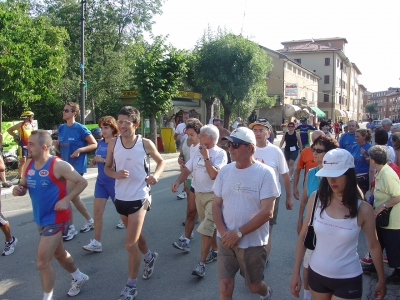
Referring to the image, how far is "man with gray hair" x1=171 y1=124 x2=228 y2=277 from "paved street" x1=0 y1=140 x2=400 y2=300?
38 cm

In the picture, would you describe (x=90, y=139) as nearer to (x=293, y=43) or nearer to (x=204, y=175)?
(x=204, y=175)

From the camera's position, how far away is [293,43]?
73375mm

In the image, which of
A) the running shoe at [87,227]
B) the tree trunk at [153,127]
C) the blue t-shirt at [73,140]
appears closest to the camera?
the blue t-shirt at [73,140]

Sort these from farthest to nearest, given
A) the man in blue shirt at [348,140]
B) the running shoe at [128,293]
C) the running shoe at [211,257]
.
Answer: the man in blue shirt at [348,140] → the running shoe at [211,257] → the running shoe at [128,293]

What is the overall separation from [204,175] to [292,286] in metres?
2.17

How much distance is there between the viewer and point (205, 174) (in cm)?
486

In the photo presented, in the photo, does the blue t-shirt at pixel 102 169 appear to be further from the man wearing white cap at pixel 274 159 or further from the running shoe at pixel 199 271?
the man wearing white cap at pixel 274 159

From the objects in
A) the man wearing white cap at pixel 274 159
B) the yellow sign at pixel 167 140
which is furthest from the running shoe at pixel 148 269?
the yellow sign at pixel 167 140

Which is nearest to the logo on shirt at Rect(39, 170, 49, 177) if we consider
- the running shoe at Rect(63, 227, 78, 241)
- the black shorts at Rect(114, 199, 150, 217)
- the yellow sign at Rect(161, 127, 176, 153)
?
the black shorts at Rect(114, 199, 150, 217)

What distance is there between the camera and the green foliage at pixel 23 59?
479 inches

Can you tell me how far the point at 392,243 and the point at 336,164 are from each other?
219cm

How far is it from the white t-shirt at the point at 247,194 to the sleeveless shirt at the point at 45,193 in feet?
5.41

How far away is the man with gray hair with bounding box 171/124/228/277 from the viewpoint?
15.0 ft

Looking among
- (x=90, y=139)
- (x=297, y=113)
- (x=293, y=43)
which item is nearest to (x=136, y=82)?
(x=90, y=139)
